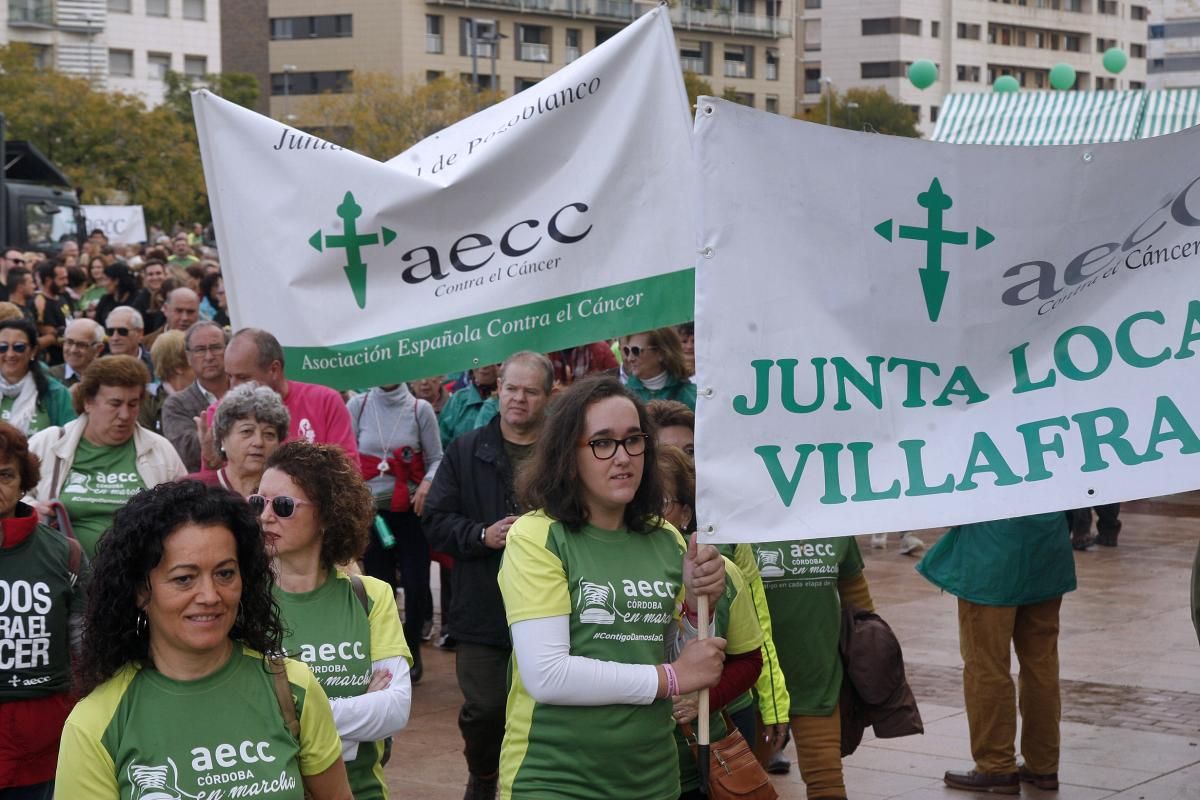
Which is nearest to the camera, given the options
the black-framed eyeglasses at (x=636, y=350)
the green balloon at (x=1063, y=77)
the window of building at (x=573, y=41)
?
the black-framed eyeglasses at (x=636, y=350)

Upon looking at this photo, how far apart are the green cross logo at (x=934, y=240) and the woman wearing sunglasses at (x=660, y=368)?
13.0 feet

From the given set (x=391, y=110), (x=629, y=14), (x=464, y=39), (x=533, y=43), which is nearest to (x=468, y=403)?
(x=391, y=110)

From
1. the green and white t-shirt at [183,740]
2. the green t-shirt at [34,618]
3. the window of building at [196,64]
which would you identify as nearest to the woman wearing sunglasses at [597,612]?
the green and white t-shirt at [183,740]

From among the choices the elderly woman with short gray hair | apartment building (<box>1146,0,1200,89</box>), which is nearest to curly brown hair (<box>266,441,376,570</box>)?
the elderly woman with short gray hair

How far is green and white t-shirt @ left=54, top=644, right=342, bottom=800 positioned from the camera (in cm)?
347

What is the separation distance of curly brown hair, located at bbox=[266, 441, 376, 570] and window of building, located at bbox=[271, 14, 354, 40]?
8380cm

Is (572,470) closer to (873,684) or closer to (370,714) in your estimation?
(370,714)

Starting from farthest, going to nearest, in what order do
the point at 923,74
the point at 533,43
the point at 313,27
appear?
the point at 533,43 → the point at 313,27 → the point at 923,74

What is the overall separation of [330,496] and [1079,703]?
559 cm

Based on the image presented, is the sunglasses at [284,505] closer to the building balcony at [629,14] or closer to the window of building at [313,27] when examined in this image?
the building balcony at [629,14]

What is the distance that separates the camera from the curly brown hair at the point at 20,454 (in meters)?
5.45

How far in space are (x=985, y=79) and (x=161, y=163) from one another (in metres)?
71.9

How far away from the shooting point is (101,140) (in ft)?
162

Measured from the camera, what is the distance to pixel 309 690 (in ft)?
12.2
